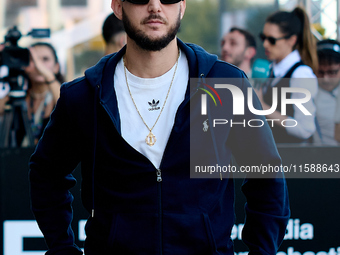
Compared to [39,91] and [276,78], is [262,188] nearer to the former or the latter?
[276,78]

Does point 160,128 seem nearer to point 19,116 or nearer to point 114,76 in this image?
point 114,76

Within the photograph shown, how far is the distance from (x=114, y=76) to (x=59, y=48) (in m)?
4.32

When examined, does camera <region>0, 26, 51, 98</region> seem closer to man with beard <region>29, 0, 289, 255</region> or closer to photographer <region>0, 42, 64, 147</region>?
photographer <region>0, 42, 64, 147</region>

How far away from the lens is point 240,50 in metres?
4.67

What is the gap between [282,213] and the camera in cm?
176

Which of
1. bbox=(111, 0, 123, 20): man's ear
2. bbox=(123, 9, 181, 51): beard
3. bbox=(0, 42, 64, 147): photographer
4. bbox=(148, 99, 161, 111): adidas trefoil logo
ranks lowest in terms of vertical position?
bbox=(0, 42, 64, 147): photographer

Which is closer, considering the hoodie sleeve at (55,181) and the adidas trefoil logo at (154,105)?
the adidas trefoil logo at (154,105)

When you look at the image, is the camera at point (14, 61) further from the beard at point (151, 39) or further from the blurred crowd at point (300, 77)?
the beard at point (151, 39)

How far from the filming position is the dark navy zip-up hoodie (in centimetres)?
164

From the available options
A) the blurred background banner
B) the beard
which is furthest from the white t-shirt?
the blurred background banner

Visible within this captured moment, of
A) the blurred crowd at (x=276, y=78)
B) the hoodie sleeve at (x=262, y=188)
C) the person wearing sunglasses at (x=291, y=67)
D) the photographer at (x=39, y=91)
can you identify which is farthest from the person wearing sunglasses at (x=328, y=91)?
the photographer at (x=39, y=91)

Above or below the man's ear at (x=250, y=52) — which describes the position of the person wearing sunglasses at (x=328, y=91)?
below

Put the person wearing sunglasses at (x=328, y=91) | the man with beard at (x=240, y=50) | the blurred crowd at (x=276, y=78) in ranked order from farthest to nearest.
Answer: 1. the man with beard at (x=240, y=50)
2. the person wearing sunglasses at (x=328, y=91)
3. the blurred crowd at (x=276, y=78)

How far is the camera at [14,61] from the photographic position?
4.32 m
